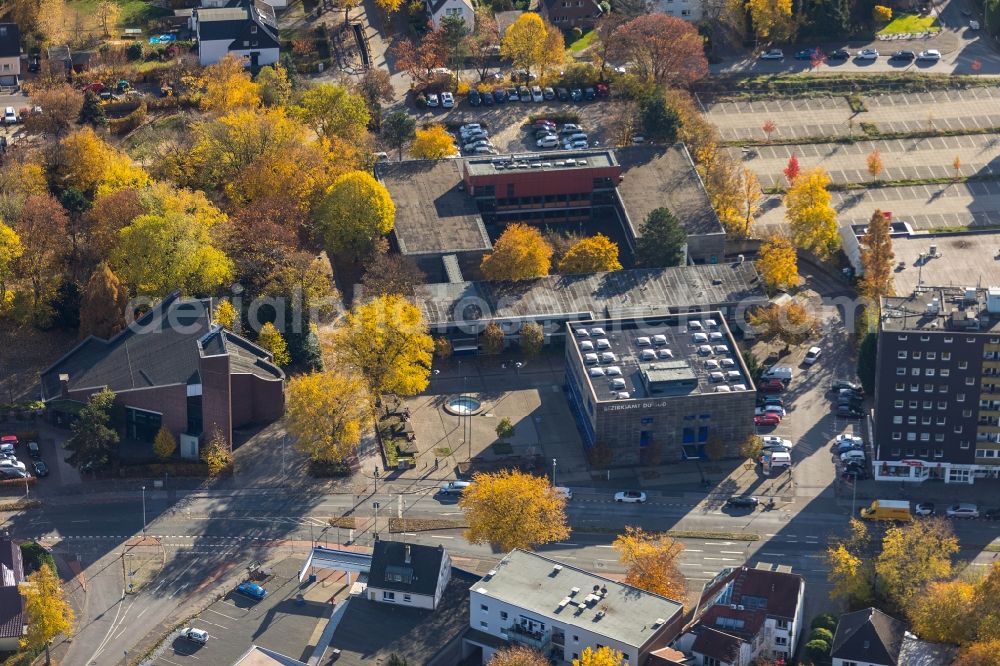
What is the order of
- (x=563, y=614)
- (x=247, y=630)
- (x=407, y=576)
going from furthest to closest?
(x=407, y=576)
(x=247, y=630)
(x=563, y=614)

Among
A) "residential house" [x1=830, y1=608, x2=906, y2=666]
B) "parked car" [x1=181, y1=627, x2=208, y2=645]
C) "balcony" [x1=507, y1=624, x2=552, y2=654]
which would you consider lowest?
"residential house" [x1=830, y1=608, x2=906, y2=666]

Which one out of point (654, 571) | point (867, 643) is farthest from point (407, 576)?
point (867, 643)

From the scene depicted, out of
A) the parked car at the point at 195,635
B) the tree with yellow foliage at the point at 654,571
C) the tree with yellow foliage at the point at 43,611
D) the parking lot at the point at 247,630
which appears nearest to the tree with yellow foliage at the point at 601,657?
the tree with yellow foliage at the point at 654,571

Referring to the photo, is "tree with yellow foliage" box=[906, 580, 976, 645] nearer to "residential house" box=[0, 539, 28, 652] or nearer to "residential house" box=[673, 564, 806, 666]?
"residential house" box=[673, 564, 806, 666]

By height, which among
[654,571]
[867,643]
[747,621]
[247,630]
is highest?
[654,571]

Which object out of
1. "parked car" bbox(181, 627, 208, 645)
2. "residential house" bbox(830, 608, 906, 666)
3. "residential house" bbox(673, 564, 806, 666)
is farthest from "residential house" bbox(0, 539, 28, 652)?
"residential house" bbox(830, 608, 906, 666)

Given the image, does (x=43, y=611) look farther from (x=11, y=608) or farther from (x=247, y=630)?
(x=247, y=630)
